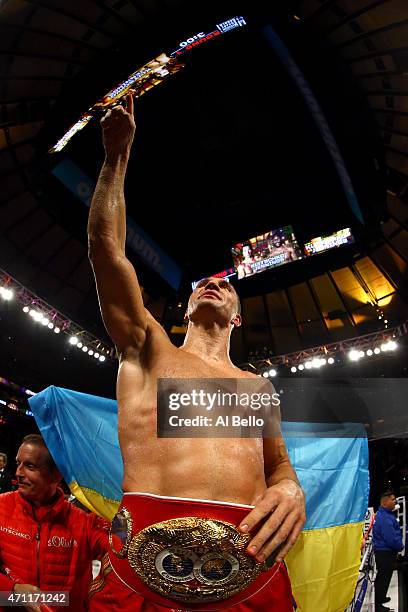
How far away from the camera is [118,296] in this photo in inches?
45.6

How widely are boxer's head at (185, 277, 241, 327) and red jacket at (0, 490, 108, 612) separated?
65.1 inches

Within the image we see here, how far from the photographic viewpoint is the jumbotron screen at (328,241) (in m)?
9.93

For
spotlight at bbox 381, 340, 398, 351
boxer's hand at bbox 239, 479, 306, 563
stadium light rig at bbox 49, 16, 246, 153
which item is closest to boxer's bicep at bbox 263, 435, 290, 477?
boxer's hand at bbox 239, 479, 306, 563

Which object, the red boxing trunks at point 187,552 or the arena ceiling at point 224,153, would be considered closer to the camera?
the red boxing trunks at point 187,552

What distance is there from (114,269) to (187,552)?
0.70 meters

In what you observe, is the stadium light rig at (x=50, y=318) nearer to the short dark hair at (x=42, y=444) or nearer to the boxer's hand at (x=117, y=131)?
the short dark hair at (x=42, y=444)

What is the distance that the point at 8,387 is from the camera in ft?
37.9

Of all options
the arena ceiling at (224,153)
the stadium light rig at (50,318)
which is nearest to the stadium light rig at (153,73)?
the arena ceiling at (224,153)

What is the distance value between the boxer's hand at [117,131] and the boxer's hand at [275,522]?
3.39 ft

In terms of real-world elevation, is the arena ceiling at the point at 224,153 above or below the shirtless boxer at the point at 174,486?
above

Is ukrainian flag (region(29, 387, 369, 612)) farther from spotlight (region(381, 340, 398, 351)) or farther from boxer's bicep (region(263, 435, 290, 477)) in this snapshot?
spotlight (region(381, 340, 398, 351))

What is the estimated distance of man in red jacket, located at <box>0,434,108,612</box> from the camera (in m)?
2.28

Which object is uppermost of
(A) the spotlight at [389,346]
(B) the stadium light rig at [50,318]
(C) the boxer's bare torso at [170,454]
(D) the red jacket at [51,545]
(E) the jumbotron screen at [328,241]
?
(E) the jumbotron screen at [328,241]

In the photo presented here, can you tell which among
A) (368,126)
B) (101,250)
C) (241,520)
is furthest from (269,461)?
(368,126)
